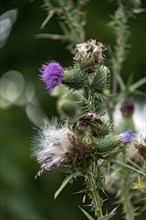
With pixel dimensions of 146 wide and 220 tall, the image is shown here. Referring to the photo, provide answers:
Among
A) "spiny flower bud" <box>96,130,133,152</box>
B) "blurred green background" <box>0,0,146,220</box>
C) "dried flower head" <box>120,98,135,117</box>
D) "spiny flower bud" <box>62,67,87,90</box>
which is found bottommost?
"blurred green background" <box>0,0,146,220</box>

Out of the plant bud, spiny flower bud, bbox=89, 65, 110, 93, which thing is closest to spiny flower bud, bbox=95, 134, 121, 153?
spiny flower bud, bbox=89, 65, 110, 93

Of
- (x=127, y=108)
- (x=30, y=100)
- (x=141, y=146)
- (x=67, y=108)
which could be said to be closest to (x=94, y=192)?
(x=141, y=146)

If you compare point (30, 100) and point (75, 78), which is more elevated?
point (75, 78)

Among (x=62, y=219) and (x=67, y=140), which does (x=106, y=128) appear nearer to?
(x=67, y=140)

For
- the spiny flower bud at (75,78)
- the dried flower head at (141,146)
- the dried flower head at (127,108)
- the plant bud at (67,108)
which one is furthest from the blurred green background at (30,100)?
the spiny flower bud at (75,78)

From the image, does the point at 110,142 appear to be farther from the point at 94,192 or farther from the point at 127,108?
the point at 127,108

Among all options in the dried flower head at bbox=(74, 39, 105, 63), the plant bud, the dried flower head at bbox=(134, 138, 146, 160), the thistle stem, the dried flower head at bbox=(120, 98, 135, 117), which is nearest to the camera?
the thistle stem

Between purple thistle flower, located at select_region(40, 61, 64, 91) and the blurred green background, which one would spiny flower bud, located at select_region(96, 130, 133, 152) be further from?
the blurred green background
